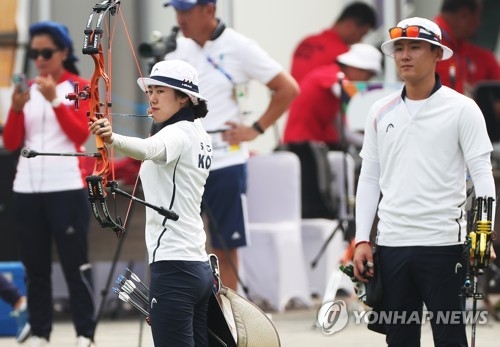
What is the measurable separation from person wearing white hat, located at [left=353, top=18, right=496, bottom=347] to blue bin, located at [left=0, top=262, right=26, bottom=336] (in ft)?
13.8

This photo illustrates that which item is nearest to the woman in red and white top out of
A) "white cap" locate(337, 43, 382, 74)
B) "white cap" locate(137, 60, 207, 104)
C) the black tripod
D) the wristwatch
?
the wristwatch

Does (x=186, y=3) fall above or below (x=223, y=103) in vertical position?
above

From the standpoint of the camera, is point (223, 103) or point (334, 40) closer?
point (223, 103)

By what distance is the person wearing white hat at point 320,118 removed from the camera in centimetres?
1110

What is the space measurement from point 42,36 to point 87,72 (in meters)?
2.82

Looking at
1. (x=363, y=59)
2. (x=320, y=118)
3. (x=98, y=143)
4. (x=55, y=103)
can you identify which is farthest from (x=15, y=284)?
(x=98, y=143)

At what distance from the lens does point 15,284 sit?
32.0 ft

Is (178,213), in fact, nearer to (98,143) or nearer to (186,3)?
(98,143)

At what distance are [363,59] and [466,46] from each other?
1505 millimetres

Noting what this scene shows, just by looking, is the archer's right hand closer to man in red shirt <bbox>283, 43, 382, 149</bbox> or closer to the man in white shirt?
the man in white shirt

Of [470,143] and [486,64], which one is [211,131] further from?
[486,64]

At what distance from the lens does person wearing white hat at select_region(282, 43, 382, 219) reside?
11102mm

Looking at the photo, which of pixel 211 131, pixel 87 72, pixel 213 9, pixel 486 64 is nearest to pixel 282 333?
pixel 211 131

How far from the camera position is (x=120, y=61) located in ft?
39.7
